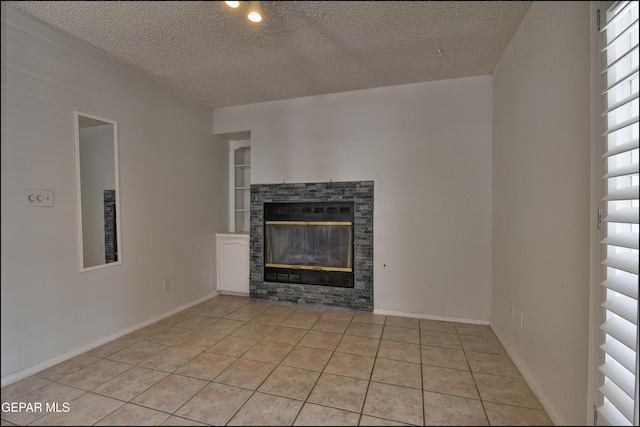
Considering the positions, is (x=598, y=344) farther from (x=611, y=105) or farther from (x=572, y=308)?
(x=611, y=105)

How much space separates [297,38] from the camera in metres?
2.04

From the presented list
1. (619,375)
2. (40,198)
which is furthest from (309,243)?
(619,375)

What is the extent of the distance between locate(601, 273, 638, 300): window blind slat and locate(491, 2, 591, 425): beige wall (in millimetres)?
124

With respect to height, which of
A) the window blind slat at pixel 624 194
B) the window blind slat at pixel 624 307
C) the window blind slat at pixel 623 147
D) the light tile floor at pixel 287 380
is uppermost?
the window blind slat at pixel 623 147

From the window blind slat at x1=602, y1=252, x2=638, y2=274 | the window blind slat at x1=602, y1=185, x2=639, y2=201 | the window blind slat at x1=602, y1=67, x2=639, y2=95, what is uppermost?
the window blind slat at x1=602, y1=67, x2=639, y2=95

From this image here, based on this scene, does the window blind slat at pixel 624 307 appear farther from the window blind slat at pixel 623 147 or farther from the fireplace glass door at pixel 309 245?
the fireplace glass door at pixel 309 245

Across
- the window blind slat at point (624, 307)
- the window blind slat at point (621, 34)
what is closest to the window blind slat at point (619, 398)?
the window blind slat at point (624, 307)

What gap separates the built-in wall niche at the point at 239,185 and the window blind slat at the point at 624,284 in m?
3.57

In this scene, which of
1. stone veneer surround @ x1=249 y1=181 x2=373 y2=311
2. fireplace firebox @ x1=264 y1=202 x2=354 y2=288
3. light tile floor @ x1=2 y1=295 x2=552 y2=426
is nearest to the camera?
light tile floor @ x1=2 y1=295 x2=552 y2=426

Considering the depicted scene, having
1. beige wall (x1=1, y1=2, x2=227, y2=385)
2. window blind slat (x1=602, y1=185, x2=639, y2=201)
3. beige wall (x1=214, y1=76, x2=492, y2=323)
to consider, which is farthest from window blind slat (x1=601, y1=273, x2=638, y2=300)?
beige wall (x1=1, y1=2, x2=227, y2=385)

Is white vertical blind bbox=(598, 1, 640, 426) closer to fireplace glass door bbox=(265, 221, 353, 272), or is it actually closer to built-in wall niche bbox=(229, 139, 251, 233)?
fireplace glass door bbox=(265, 221, 353, 272)

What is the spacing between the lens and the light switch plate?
174cm

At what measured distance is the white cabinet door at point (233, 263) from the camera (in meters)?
3.52

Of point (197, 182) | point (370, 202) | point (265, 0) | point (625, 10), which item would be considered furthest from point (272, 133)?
point (625, 10)
